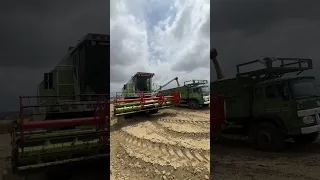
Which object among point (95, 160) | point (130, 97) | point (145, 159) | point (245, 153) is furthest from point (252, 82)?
point (95, 160)

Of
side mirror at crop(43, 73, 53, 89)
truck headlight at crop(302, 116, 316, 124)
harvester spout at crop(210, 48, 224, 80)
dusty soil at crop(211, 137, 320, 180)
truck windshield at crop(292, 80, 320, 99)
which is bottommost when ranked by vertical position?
dusty soil at crop(211, 137, 320, 180)

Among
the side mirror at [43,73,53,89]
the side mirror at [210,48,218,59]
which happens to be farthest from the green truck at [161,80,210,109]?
the side mirror at [43,73,53,89]

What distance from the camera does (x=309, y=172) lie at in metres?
2.19

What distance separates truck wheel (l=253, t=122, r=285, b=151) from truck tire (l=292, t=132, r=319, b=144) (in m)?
0.10

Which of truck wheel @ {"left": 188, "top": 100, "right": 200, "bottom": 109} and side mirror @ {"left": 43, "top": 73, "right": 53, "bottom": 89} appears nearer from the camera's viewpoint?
side mirror @ {"left": 43, "top": 73, "right": 53, "bottom": 89}

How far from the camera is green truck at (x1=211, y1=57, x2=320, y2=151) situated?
214 cm

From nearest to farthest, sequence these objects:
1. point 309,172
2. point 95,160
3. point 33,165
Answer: point 309,172, point 33,165, point 95,160

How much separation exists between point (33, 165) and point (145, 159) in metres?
0.97

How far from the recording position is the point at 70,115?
2.46m

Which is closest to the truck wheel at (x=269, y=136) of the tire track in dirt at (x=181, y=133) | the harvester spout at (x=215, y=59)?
the tire track in dirt at (x=181, y=133)

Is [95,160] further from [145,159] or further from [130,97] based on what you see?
[130,97]

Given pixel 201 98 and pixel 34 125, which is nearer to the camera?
pixel 34 125

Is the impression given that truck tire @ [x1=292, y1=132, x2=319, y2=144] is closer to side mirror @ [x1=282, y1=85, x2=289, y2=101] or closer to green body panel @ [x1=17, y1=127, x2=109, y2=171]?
side mirror @ [x1=282, y1=85, x2=289, y2=101]

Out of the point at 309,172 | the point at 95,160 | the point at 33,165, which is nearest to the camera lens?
the point at 309,172
